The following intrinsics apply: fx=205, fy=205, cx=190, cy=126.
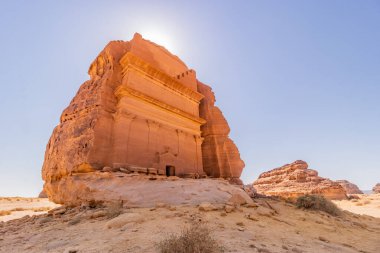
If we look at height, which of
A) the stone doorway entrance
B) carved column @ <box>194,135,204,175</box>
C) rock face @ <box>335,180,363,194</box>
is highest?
carved column @ <box>194,135,204,175</box>

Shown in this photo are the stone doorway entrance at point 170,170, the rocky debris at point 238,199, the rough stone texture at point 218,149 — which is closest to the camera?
the rocky debris at point 238,199

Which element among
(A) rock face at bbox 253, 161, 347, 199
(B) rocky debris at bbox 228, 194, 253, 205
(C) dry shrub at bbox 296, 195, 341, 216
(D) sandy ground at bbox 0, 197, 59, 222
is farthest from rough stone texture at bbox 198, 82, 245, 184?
(A) rock face at bbox 253, 161, 347, 199

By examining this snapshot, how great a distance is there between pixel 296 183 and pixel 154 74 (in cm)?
3552

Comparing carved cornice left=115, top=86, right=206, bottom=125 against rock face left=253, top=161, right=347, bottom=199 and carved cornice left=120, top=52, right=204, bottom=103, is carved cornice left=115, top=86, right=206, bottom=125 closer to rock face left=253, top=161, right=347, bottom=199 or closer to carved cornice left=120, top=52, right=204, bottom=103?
carved cornice left=120, top=52, right=204, bottom=103

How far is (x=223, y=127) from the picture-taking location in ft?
59.2

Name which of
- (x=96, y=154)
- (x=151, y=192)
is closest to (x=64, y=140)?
(x=96, y=154)

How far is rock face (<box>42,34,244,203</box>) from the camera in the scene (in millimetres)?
10242

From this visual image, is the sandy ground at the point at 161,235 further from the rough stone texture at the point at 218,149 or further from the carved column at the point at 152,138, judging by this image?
the rough stone texture at the point at 218,149

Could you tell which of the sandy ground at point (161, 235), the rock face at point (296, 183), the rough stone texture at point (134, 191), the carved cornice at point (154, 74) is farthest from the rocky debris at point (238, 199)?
the rock face at point (296, 183)

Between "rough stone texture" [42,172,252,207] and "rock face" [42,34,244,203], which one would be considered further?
"rock face" [42,34,244,203]

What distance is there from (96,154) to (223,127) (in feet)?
36.3

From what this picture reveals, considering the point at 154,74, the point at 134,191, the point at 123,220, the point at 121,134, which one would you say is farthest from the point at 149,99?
the point at 123,220

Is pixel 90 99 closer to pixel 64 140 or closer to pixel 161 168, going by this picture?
pixel 64 140

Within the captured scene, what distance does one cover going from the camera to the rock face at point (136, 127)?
10.2m
